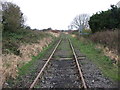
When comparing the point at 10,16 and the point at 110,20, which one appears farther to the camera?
the point at 110,20

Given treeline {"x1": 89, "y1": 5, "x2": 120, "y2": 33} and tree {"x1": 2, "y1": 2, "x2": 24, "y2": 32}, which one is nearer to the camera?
tree {"x1": 2, "y1": 2, "x2": 24, "y2": 32}

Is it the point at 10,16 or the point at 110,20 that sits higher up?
the point at 10,16

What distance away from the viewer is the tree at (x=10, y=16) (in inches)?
1232

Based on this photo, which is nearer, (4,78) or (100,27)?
(4,78)

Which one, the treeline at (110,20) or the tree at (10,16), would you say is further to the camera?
the treeline at (110,20)

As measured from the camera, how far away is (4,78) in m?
10.6

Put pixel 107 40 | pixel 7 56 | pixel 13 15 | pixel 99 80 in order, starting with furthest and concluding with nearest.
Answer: pixel 13 15 → pixel 107 40 → pixel 7 56 → pixel 99 80

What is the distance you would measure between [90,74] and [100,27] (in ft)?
80.6

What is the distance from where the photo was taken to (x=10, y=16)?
3234cm

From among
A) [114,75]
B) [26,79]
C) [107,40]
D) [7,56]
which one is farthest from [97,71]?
[107,40]

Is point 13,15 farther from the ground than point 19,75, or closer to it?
farther from the ground

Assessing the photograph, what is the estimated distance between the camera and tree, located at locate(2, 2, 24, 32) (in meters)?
31.3

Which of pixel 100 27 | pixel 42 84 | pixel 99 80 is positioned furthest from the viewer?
pixel 100 27

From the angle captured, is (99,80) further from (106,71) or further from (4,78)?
(4,78)
